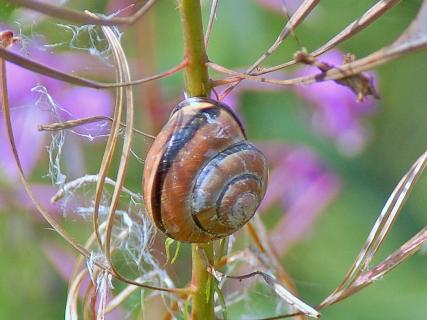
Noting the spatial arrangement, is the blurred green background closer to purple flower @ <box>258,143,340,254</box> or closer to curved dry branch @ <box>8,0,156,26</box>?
purple flower @ <box>258,143,340,254</box>

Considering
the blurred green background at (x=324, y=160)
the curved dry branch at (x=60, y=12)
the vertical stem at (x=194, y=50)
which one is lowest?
the blurred green background at (x=324, y=160)

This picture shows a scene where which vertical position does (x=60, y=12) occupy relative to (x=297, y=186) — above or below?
above

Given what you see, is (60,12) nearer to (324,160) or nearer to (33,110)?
(33,110)

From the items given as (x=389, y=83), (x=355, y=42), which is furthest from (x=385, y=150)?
(x=355, y=42)

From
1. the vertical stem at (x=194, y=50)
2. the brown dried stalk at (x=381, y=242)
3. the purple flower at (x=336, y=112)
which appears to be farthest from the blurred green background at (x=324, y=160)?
the vertical stem at (x=194, y=50)

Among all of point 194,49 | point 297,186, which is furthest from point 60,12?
point 297,186

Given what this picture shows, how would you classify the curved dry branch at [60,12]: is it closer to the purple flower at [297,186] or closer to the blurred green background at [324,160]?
the blurred green background at [324,160]
